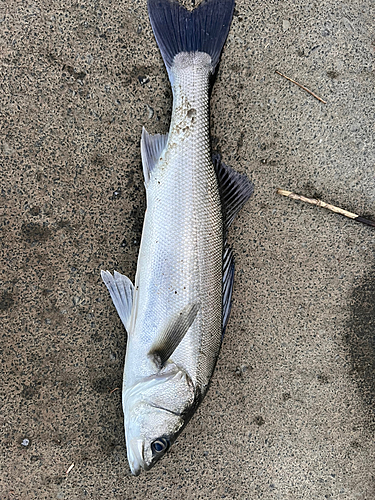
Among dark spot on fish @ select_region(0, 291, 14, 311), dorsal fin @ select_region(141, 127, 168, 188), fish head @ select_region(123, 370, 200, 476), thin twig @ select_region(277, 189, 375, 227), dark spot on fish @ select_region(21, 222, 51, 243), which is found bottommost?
→ fish head @ select_region(123, 370, 200, 476)

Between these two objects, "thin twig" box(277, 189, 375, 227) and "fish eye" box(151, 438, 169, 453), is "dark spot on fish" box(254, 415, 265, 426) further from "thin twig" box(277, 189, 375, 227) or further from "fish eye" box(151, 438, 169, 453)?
"thin twig" box(277, 189, 375, 227)

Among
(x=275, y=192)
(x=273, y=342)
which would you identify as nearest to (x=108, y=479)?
(x=273, y=342)

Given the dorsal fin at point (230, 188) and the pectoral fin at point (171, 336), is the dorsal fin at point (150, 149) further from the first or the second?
the pectoral fin at point (171, 336)

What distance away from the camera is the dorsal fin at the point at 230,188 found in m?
2.36

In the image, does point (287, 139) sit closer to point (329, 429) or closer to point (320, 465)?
point (329, 429)

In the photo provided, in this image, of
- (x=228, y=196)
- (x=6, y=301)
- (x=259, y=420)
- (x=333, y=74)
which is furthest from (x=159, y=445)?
(x=333, y=74)

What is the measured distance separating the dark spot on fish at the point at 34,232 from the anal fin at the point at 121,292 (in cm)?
53

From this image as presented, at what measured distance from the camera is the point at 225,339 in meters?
2.70

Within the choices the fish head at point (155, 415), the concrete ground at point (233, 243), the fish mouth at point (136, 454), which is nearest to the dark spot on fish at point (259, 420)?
the concrete ground at point (233, 243)

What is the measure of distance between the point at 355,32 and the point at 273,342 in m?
2.50

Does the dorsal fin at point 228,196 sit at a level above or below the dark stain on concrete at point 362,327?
above

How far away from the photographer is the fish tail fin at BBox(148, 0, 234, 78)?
240 cm

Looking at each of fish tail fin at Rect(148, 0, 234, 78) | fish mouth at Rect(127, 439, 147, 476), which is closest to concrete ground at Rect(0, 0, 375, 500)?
fish tail fin at Rect(148, 0, 234, 78)

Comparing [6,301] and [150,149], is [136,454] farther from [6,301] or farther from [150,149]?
[150,149]
